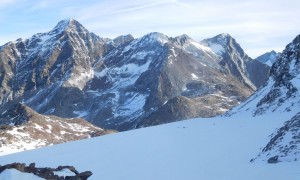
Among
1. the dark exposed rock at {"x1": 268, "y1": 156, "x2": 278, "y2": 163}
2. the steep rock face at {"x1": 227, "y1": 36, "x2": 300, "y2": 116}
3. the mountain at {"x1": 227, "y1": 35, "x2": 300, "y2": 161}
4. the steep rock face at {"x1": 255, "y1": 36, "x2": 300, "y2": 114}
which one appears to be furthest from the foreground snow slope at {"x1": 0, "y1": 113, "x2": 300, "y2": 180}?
the steep rock face at {"x1": 255, "y1": 36, "x2": 300, "y2": 114}

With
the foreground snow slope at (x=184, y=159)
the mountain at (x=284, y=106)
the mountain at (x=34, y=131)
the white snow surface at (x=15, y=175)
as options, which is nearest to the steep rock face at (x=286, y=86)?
the mountain at (x=284, y=106)

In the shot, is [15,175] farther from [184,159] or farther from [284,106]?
[284,106]

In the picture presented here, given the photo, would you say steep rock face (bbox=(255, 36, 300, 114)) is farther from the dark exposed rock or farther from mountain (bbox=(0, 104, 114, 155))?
mountain (bbox=(0, 104, 114, 155))

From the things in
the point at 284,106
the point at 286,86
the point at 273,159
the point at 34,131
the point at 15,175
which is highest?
the point at 15,175

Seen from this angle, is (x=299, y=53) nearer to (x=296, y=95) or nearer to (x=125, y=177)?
(x=296, y=95)

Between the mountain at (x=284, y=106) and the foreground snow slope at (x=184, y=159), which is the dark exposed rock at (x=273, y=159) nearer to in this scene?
the mountain at (x=284, y=106)

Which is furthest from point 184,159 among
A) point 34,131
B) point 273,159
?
point 34,131
